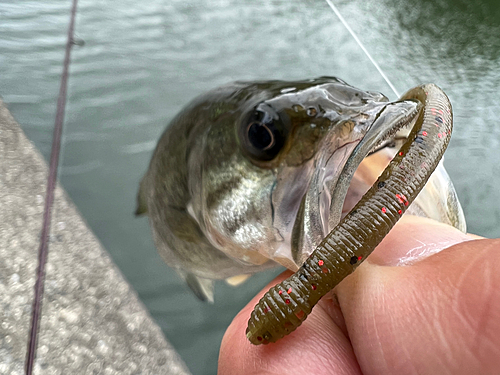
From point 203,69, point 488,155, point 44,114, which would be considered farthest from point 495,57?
point 44,114

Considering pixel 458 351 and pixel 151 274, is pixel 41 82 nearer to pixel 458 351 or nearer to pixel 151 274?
pixel 151 274

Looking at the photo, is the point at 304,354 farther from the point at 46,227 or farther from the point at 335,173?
the point at 46,227

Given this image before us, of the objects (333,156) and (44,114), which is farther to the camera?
(44,114)

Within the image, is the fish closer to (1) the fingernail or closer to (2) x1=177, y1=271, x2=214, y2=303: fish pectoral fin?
(1) the fingernail

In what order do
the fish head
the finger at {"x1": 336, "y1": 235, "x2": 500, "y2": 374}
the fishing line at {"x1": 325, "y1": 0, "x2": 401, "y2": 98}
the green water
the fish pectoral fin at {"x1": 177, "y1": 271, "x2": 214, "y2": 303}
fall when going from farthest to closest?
the fishing line at {"x1": 325, "y1": 0, "x2": 401, "y2": 98}
the green water
the fish pectoral fin at {"x1": 177, "y1": 271, "x2": 214, "y2": 303}
the fish head
the finger at {"x1": 336, "y1": 235, "x2": 500, "y2": 374}

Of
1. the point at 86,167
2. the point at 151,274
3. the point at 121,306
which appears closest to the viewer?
the point at 121,306

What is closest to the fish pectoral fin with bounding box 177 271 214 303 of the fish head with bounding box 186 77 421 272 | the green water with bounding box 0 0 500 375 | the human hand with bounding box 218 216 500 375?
the green water with bounding box 0 0 500 375

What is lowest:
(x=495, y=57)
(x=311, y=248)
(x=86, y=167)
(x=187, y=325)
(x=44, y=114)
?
(x=187, y=325)
